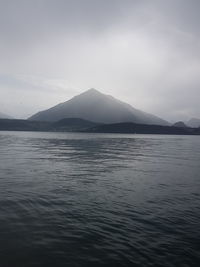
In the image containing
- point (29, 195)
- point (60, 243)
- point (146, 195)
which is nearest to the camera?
point (60, 243)

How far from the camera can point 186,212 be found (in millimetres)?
20172

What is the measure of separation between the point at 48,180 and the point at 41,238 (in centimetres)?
1648

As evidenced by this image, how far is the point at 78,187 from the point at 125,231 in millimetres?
12464

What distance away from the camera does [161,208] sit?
21.0m

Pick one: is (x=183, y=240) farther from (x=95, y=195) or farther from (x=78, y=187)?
(x=78, y=187)

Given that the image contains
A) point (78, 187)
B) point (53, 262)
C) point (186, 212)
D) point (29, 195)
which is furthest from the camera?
point (78, 187)

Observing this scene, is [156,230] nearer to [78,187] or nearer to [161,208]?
[161,208]

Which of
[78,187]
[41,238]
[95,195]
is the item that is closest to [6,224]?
[41,238]

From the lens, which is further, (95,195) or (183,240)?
(95,195)

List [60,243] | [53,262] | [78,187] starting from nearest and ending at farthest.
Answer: [53,262] < [60,243] < [78,187]

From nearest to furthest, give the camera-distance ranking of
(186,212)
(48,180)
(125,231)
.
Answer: (125,231)
(186,212)
(48,180)

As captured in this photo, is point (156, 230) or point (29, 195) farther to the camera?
point (29, 195)

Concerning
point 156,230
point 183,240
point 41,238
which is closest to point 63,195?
point 41,238

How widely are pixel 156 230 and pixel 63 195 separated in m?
10.9
